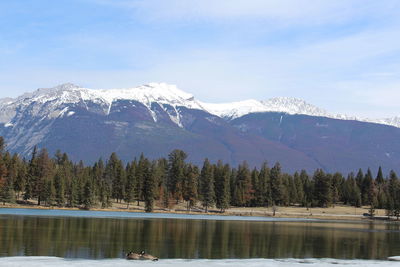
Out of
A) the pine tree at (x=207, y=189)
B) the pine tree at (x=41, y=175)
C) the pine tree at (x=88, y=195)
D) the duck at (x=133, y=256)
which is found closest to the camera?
the duck at (x=133, y=256)

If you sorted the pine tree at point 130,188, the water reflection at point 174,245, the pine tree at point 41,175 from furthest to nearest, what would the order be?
the pine tree at point 130,188 → the pine tree at point 41,175 → the water reflection at point 174,245

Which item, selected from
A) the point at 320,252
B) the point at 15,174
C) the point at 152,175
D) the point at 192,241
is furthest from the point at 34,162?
the point at 320,252

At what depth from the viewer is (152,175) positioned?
176875 mm

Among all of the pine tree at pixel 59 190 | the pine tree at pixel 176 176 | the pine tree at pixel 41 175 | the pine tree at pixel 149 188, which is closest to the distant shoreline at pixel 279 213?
the pine tree at pixel 149 188

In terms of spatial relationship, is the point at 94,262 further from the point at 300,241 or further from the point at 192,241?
the point at 300,241

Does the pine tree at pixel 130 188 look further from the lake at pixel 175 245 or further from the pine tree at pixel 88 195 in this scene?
the lake at pixel 175 245

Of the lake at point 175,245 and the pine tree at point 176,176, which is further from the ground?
the pine tree at point 176,176

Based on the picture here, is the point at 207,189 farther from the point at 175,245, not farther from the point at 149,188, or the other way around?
the point at 175,245

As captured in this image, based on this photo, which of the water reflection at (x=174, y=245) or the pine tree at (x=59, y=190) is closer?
the water reflection at (x=174, y=245)

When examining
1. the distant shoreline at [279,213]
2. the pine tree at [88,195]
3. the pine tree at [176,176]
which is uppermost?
the pine tree at [176,176]

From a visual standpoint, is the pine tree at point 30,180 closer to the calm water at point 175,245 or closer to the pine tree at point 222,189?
the pine tree at point 222,189

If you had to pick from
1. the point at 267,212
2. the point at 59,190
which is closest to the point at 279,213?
the point at 267,212

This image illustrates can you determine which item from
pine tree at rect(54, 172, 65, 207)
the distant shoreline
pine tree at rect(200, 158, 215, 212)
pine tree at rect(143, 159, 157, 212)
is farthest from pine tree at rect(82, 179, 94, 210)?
pine tree at rect(200, 158, 215, 212)

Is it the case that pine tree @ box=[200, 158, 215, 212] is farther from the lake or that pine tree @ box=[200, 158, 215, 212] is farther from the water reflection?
the lake
